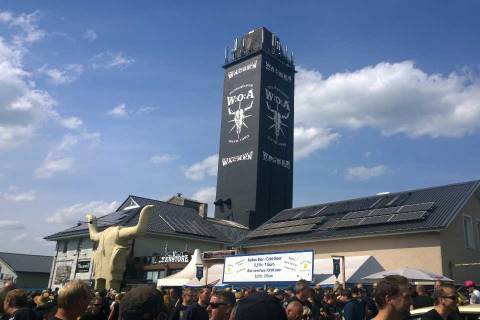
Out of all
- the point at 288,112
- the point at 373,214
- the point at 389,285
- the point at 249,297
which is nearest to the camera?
the point at 249,297

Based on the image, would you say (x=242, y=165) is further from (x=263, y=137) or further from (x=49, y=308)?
(x=49, y=308)

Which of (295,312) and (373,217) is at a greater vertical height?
(373,217)

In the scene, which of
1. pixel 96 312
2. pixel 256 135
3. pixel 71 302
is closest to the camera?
pixel 71 302

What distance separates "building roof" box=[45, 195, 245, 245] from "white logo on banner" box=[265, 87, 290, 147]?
11.5m

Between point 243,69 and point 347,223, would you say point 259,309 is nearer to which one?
point 347,223

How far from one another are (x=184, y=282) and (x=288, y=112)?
33.0m

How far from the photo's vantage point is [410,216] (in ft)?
74.6

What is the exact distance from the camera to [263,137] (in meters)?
48.0

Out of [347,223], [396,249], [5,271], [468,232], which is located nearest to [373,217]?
[347,223]

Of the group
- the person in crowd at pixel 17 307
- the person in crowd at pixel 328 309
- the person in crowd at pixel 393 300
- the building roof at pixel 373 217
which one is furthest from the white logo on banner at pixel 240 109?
the person in crowd at pixel 393 300

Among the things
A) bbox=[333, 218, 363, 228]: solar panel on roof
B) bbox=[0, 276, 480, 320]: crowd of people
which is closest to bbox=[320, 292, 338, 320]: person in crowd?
bbox=[0, 276, 480, 320]: crowd of people

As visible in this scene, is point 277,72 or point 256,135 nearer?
point 256,135

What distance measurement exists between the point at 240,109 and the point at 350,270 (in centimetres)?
3332

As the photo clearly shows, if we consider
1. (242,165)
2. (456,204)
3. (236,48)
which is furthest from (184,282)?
(236,48)
